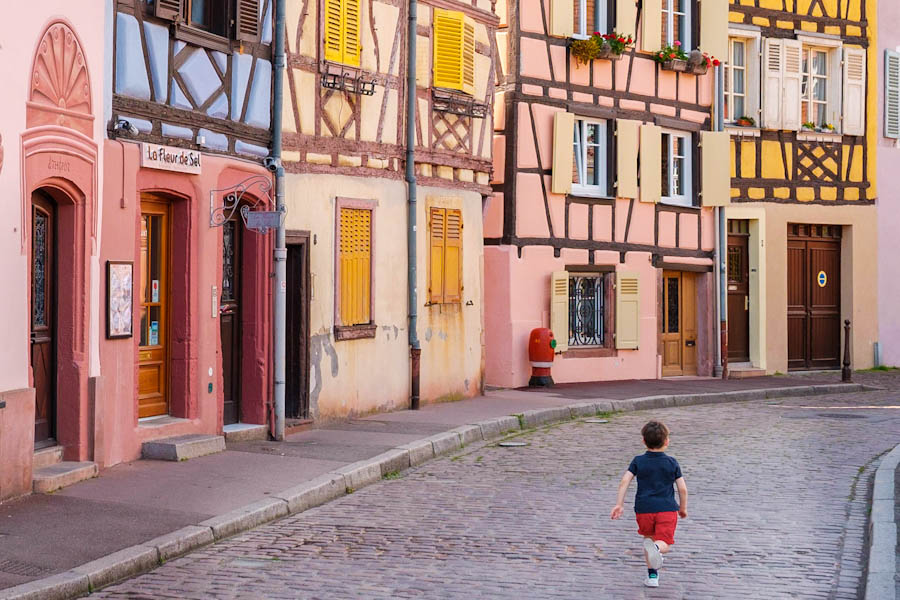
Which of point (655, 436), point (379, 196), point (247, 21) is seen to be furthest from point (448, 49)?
point (655, 436)

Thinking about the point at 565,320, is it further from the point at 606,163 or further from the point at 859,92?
the point at 859,92

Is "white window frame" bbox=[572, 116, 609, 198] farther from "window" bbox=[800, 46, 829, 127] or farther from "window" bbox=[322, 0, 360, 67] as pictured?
"window" bbox=[322, 0, 360, 67]

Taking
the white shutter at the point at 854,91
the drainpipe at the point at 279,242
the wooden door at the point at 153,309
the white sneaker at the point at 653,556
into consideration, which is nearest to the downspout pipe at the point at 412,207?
the drainpipe at the point at 279,242

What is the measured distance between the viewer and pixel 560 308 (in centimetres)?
2192

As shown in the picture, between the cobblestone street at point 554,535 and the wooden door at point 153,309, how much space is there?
254 centimetres

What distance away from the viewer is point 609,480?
1184cm

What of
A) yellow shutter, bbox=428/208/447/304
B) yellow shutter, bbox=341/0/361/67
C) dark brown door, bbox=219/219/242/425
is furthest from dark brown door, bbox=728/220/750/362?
dark brown door, bbox=219/219/242/425

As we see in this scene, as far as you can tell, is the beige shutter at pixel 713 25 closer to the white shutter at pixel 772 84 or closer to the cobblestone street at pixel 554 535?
the white shutter at pixel 772 84

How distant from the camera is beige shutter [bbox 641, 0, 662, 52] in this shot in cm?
2363

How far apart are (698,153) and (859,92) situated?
4351mm

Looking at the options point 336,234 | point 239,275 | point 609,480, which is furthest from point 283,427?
point 609,480

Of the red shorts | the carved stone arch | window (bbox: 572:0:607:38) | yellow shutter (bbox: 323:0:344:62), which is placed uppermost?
window (bbox: 572:0:607:38)

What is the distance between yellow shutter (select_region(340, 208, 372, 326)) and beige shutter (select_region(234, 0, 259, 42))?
107 inches

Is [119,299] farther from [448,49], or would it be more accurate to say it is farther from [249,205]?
[448,49]
